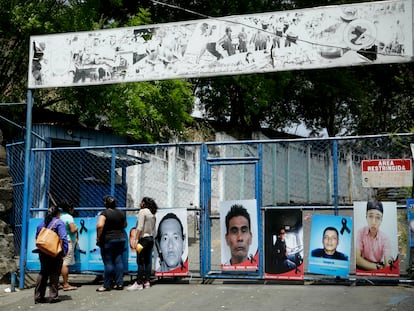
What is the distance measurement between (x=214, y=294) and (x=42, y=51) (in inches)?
229

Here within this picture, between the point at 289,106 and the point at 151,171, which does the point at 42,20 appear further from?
the point at 289,106

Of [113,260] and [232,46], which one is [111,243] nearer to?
[113,260]

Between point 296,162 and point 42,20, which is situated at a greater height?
point 42,20

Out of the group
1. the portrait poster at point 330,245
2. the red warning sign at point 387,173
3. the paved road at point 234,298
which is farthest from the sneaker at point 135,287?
the red warning sign at point 387,173

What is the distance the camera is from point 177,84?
1656 centimetres

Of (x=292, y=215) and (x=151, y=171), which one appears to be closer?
(x=292, y=215)

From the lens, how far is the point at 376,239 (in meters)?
8.97

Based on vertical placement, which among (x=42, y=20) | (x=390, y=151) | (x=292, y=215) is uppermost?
(x=42, y=20)

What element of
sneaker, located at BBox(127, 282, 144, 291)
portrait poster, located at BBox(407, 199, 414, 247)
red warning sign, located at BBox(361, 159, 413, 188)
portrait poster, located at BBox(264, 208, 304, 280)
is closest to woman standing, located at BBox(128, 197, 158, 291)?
sneaker, located at BBox(127, 282, 144, 291)

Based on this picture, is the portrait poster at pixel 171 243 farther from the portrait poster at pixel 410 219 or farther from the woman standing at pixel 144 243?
the portrait poster at pixel 410 219

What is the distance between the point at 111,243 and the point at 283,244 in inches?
113

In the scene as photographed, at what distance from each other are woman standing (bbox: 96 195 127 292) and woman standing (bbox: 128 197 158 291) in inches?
10.9

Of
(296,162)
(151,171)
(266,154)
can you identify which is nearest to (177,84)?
(151,171)

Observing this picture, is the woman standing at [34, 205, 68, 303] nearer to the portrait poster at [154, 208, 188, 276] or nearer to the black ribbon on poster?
the portrait poster at [154, 208, 188, 276]
